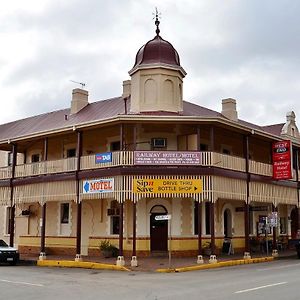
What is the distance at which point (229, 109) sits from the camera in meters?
32.1

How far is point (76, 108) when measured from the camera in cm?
3200

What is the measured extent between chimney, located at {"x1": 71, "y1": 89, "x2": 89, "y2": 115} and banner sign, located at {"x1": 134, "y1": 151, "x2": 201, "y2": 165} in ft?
32.7

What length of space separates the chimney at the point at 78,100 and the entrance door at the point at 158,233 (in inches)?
375

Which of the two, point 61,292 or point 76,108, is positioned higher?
point 76,108

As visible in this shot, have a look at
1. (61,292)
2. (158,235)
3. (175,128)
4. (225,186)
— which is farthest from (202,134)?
(61,292)

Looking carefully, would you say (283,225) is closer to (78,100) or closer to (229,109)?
(229,109)

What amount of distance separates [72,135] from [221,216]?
9.58 metres

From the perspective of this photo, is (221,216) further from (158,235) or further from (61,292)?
(61,292)

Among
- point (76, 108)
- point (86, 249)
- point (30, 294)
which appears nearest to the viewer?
point (30, 294)

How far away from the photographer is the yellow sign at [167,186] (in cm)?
2292

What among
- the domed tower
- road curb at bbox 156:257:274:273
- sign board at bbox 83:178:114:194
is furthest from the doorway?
sign board at bbox 83:178:114:194

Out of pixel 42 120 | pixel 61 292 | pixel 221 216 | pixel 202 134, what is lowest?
pixel 61 292

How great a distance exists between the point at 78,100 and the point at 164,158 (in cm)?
1083

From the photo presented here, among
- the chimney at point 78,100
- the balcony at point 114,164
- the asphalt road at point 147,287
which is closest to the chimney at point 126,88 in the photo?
the chimney at point 78,100
